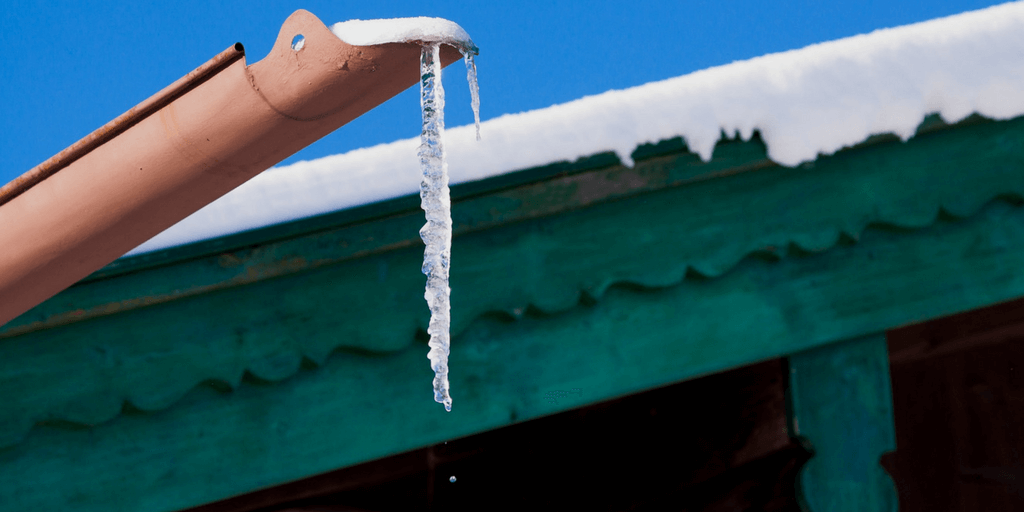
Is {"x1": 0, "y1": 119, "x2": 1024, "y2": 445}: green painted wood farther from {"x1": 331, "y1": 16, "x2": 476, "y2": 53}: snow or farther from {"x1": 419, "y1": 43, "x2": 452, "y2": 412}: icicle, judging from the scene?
{"x1": 331, "y1": 16, "x2": 476, "y2": 53}: snow

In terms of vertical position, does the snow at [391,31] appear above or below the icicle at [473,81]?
below

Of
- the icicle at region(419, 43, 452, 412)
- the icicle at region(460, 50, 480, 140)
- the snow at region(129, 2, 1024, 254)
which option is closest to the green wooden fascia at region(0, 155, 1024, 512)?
the snow at region(129, 2, 1024, 254)

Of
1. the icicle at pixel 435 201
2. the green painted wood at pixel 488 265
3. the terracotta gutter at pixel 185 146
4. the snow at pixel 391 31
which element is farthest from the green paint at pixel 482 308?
the snow at pixel 391 31

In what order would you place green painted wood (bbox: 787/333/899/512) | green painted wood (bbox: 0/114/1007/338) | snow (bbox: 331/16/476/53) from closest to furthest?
snow (bbox: 331/16/476/53) < green painted wood (bbox: 0/114/1007/338) < green painted wood (bbox: 787/333/899/512)

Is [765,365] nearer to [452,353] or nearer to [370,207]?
[452,353]

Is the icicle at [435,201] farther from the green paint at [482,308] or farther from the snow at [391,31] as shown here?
the green paint at [482,308]

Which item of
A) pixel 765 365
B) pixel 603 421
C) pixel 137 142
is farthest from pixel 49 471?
pixel 765 365
